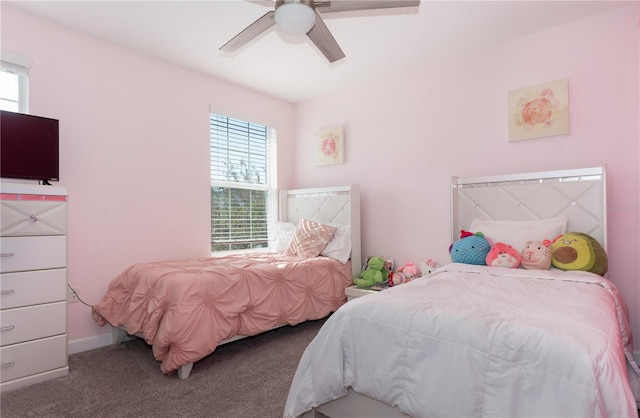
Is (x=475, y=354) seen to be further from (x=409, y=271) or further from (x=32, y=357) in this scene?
(x=32, y=357)

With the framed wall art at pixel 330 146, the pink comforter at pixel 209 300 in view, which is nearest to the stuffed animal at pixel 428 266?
the pink comforter at pixel 209 300

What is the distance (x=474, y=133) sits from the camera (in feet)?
10.5

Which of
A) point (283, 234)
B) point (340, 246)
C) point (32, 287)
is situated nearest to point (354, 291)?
point (340, 246)

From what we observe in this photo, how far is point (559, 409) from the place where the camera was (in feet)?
3.40

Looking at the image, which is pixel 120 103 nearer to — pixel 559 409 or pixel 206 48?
pixel 206 48

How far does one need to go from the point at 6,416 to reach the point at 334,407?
67.3 inches

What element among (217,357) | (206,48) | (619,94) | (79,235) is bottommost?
(217,357)

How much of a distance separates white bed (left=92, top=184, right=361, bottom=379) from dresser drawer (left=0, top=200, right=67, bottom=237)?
0.66m

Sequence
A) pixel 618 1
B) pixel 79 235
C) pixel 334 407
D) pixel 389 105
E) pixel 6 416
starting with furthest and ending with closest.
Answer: pixel 389 105 → pixel 79 235 → pixel 618 1 → pixel 6 416 → pixel 334 407

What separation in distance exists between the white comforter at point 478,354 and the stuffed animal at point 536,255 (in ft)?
1.41

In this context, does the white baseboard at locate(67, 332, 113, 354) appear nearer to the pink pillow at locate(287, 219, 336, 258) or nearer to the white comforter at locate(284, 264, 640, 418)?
the pink pillow at locate(287, 219, 336, 258)

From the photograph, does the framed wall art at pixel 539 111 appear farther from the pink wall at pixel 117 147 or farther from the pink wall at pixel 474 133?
the pink wall at pixel 117 147

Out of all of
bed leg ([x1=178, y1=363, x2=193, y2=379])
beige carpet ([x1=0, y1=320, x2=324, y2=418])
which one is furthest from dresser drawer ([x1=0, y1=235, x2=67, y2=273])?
bed leg ([x1=178, y1=363, x2=193, y2=379])

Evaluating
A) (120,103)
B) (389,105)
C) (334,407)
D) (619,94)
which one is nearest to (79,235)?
(120,103)
